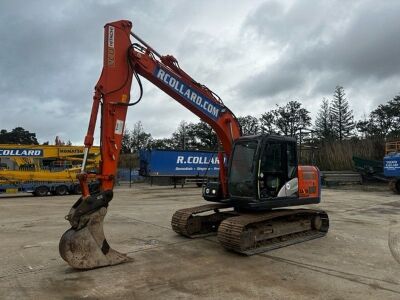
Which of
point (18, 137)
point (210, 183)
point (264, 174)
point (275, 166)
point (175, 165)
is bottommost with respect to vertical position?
point (210, 183)

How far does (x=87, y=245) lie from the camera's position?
654 centimetres

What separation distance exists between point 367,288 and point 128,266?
12.2 ft

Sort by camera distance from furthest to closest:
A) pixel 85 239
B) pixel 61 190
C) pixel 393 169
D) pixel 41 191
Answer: pixel 61 190, pixel 41 191, pixel 393 169, pixel 85 239

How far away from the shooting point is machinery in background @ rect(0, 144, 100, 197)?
23047 mm

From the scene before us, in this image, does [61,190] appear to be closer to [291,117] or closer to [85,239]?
[85,239]

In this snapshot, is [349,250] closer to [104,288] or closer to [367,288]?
[367,288]

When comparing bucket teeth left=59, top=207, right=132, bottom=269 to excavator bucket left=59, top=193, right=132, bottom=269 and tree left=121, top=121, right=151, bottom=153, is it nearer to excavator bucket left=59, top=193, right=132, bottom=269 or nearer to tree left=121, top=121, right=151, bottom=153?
excavator bucket left=59, top=193, right=132, bottom=269

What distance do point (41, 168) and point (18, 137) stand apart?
52.6m

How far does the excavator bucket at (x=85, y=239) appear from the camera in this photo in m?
6.39

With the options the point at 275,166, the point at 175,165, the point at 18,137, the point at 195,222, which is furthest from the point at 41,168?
the point at 18,137

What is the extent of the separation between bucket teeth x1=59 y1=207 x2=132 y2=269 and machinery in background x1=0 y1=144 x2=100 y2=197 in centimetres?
1513

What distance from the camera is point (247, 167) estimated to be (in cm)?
842

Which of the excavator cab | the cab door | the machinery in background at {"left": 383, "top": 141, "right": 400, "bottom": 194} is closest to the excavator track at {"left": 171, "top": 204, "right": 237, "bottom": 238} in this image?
the excavator cab

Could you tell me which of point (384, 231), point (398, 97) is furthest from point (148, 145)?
point (384, 231)
